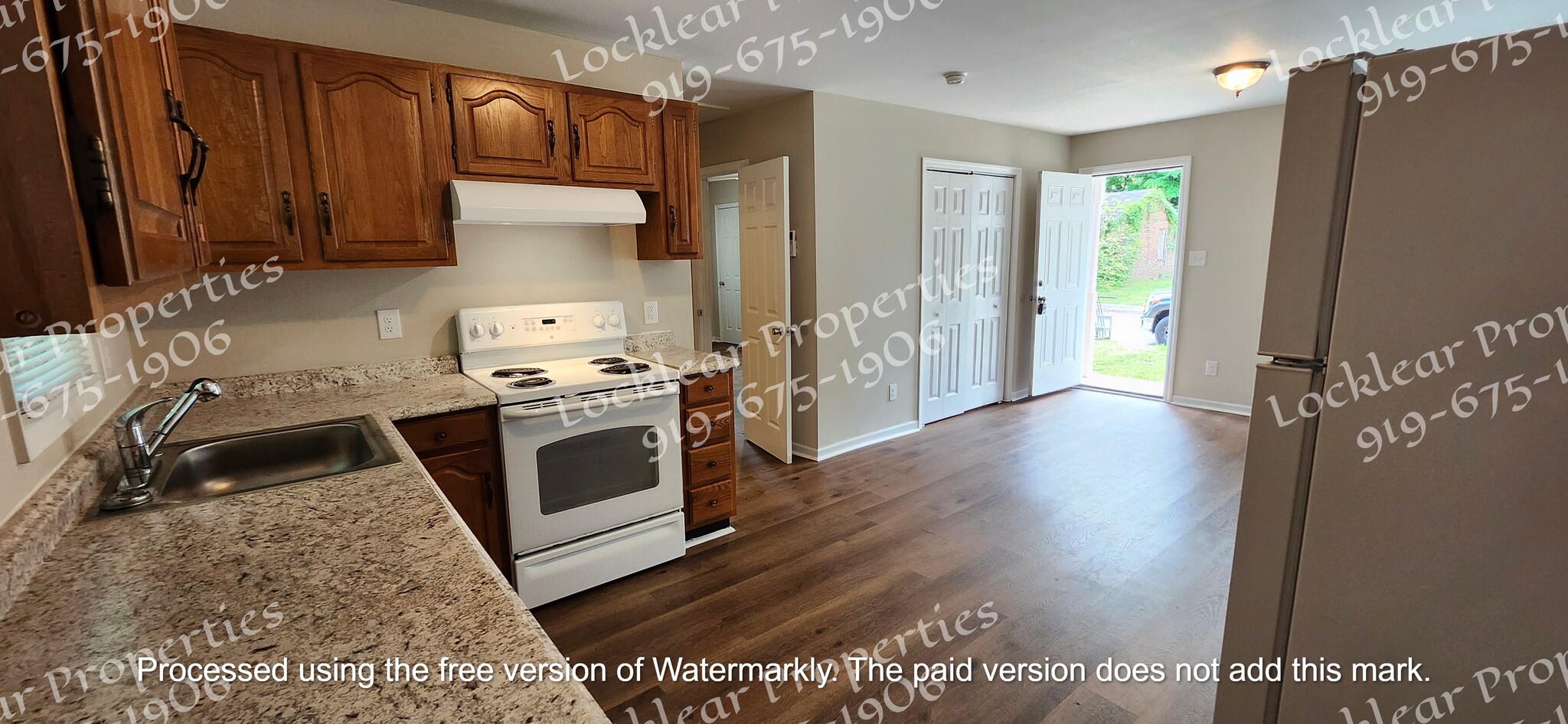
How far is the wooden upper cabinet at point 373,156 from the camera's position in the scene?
6.83 ft

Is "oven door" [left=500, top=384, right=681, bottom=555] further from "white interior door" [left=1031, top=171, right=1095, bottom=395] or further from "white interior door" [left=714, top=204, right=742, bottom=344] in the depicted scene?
"white interior door" [left=714, top=204, right=742, bottom=344]

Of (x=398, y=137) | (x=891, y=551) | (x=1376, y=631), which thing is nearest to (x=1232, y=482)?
(x=891, y=551)

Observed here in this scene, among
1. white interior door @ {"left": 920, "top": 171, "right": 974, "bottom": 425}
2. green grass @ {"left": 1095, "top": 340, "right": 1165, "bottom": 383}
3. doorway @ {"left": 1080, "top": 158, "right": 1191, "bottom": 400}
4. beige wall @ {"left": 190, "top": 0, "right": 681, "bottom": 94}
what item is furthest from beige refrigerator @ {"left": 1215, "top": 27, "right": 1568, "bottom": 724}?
green grass @ {"left": 1095, "top": 340, "right": 1165, "bottom": 383}

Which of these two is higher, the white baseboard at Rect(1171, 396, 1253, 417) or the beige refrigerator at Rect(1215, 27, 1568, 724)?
the beige refrigerator at Rect(1215, 27, 1568, 724)

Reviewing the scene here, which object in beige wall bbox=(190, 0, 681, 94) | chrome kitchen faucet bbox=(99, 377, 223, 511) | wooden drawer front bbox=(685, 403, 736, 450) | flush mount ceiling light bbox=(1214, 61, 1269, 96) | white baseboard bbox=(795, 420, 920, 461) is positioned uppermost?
flush mount ceiling light bbox=(1214, 61, 1269, 96)

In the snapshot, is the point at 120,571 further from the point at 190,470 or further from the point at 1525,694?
the point at 1525,694

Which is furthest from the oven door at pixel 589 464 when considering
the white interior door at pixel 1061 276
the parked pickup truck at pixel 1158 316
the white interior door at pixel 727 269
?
the parked pickup truck at pixel 1158 316

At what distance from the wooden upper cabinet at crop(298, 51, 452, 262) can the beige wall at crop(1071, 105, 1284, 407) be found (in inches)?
209

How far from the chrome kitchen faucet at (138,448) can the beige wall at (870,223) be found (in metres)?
3.00

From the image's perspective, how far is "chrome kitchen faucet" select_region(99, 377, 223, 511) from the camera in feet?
4.16

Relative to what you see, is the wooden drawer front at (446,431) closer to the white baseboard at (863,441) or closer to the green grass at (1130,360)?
the white baseboard at (863,441)

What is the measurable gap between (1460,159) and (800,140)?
3.15 meters

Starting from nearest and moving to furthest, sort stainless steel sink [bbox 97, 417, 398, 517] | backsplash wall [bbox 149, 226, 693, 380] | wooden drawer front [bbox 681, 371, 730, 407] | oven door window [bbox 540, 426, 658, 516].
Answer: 1. stainless steel sink [bbox 97, 417, 398, 517]
2. backsplash wall [bbox 149, 226, 693, 380]
3. oven door window [bbox 540, 426, 658, 516]
4. wooden drawer front [bbox 681, 371, 730, 407]

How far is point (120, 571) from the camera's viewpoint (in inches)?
39.8
